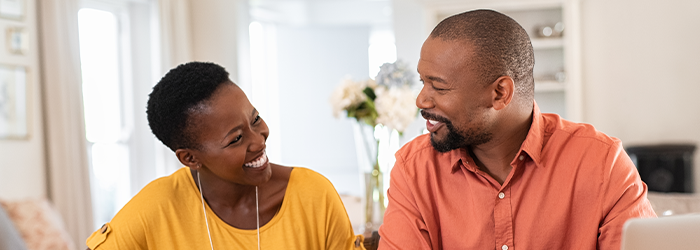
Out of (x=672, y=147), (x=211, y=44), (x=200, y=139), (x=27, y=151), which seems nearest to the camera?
(x=200, y=139)

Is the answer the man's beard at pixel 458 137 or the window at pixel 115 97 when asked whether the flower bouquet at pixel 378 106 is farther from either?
the window at pixel 115 97

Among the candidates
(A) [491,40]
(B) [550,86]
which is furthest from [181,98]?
(B) [550,86]

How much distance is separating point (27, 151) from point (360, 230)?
100 inches

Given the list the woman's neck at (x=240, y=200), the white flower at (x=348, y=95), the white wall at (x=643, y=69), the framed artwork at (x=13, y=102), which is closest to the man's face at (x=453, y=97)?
the woman's neck at (x=240, y=200)

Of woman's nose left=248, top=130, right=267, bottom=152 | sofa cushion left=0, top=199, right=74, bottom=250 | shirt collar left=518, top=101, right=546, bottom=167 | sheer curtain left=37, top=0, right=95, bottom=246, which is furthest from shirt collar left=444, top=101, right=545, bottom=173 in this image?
sheer curtain left=37, top=0, right=95, bottom=246

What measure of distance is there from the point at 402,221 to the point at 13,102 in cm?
311

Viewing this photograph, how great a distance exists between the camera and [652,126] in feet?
15.6

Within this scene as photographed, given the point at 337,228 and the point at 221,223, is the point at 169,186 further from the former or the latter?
the point at 337,228

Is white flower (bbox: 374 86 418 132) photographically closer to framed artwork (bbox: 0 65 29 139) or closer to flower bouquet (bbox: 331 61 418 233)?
flower bouquet (bbox: 331 61 418 233)

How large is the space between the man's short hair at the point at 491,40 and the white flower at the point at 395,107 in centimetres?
73

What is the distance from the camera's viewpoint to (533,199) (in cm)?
137

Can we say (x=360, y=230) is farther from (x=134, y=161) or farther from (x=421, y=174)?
(x=134, y=161)

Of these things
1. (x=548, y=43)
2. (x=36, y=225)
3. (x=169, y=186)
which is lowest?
(x=36, y=225)

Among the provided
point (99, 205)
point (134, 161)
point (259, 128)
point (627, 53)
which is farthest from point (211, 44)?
point (259, 128)
